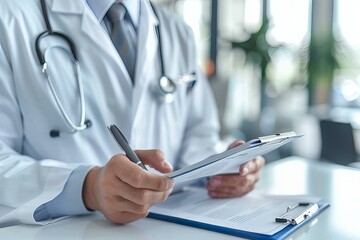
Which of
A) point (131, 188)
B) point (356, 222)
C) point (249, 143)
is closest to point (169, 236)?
point (131, 188)

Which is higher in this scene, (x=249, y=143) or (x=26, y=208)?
(x=249, y=143)

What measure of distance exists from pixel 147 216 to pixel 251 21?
15.5 ft

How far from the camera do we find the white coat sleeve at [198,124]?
1.24m

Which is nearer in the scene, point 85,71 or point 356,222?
Result: point 356,222

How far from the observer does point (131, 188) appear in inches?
29.5

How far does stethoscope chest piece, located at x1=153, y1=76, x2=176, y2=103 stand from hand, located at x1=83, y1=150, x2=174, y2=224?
1.13ft

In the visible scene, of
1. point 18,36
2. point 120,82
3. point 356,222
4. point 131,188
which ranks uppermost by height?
point 18,36

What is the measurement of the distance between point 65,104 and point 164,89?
0.27 meters

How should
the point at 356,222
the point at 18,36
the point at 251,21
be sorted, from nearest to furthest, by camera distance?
the point at 356,222 < the point at 18,36 < the point at 251,21

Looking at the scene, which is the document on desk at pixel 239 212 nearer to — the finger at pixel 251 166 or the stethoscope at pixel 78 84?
the finger at pixel 251 166

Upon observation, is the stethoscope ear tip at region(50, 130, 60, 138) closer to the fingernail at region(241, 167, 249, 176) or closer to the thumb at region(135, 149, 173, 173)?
the thumb at region(135, 149, 173, 173)

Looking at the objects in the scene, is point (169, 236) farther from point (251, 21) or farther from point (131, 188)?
point (251, 21)

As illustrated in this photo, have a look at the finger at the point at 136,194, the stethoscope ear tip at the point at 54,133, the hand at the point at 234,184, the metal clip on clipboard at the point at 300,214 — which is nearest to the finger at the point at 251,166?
the hand at the point at 234,184

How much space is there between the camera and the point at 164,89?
1.15 m
